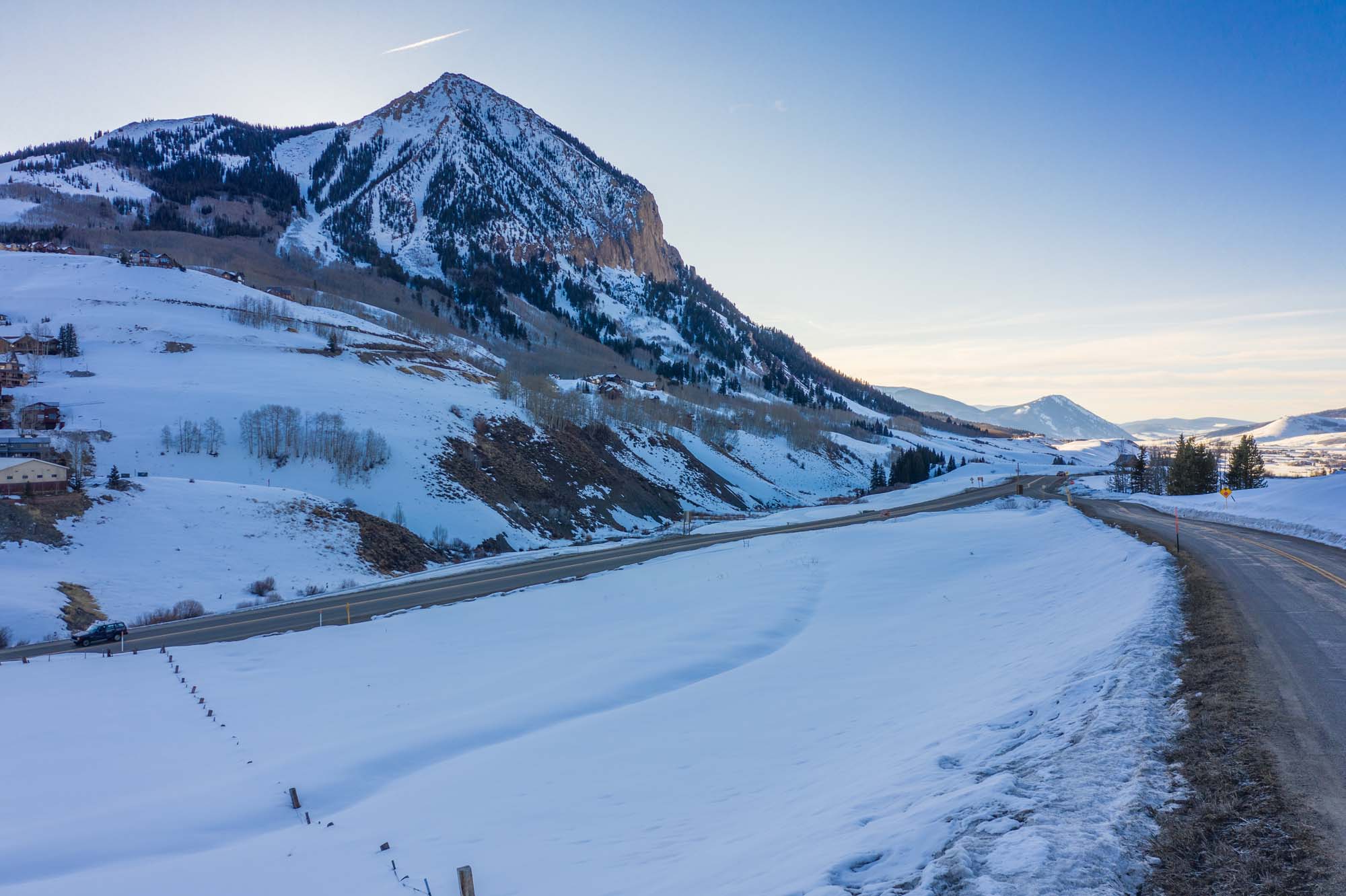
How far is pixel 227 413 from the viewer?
6162 centimetres

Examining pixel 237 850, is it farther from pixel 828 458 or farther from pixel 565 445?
pixel 828 458

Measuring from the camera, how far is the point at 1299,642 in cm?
1129

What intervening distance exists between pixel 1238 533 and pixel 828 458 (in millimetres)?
112723

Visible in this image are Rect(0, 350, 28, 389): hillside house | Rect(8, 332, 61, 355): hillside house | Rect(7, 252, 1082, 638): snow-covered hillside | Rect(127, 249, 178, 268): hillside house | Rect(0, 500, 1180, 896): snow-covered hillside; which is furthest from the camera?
Rect(127, 249, 178, 268): hillside house

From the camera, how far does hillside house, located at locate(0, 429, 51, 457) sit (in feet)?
150

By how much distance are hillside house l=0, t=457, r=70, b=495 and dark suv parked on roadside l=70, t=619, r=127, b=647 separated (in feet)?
63.1

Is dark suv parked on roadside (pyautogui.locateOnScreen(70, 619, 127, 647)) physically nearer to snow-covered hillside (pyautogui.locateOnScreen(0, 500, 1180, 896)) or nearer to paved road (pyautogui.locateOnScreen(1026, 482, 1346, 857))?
snow-covered hillside (pyautogui.locateOnScreen(0, 500, 1180, 896))

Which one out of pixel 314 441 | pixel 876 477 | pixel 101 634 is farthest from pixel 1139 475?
pixel 101 634

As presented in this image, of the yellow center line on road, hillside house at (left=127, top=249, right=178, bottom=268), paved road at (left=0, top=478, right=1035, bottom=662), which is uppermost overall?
hillside house at (left=127, top=249, right=178, bottom=268)

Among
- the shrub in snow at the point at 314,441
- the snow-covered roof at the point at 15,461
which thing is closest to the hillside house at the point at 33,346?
the shrub in snow at the point at 314,441

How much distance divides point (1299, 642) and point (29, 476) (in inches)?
2253

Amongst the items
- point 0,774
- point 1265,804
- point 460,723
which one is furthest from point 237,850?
point 1265,804

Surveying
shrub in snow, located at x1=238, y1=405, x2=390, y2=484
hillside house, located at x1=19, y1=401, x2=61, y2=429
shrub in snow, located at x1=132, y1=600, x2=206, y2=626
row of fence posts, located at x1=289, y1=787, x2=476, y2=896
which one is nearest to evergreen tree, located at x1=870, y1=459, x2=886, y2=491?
shrub in snow, located at x1=238, y1=405, x2=390, y2=484

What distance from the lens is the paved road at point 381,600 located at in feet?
86.4
